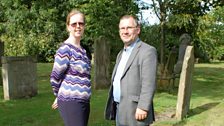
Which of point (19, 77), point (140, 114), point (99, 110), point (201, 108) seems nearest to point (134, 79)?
point (140, 114)

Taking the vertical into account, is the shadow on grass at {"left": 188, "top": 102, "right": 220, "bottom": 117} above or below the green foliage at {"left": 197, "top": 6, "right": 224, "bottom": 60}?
below

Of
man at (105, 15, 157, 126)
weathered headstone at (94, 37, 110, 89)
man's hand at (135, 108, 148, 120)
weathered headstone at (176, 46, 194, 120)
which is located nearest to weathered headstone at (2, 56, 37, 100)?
weathered headstone at (94, 37, 110, 89)

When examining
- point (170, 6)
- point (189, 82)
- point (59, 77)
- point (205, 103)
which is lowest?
point (205, 103)

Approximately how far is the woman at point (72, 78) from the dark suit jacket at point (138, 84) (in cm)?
43

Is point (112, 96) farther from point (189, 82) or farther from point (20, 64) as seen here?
point (20, 64)

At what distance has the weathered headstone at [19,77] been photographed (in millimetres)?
10703

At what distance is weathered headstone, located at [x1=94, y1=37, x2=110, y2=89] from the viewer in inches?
520

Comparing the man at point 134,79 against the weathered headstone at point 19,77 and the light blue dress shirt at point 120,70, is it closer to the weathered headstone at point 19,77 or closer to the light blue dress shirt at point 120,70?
the light blue dress shirt at point 120,70

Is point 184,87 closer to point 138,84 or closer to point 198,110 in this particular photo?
point 198,110

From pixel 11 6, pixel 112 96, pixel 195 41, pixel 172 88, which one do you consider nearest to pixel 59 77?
pixel 112 96

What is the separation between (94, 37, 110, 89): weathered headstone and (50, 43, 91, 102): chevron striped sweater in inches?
344

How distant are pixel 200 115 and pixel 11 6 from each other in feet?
36.4

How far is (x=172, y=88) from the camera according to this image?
13.2 m

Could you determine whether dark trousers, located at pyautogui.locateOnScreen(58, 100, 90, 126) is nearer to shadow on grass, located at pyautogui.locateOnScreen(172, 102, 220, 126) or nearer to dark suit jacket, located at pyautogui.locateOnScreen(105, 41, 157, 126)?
dark suit jacket, located at pyautogui.locateOnScreen(105, 41, 157, 126)
